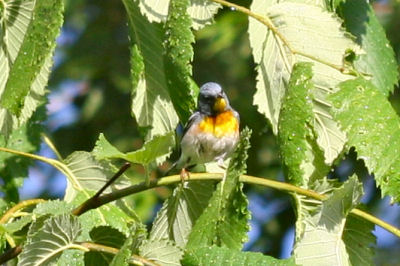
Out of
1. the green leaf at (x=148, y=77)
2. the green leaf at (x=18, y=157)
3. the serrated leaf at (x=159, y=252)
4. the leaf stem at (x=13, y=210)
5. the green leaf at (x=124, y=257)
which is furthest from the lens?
the green leaf at (x=18, y=157)

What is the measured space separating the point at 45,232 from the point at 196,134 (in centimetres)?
117

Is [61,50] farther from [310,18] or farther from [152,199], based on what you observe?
[310,18]

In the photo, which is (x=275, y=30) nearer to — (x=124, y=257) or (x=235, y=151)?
(x=235, y=151)

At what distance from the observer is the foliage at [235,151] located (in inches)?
71.3

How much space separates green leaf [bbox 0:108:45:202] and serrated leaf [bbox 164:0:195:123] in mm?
768

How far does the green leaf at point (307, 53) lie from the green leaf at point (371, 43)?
181mm

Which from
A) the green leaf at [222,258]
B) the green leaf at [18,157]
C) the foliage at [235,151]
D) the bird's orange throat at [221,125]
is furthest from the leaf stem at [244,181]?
the bird's orange throat at [221,125]

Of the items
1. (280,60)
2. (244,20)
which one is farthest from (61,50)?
(280,60)

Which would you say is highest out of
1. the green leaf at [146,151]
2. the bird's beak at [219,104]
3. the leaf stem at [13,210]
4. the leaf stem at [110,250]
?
the green leaf at [146,151]

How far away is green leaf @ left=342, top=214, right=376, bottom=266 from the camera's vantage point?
1952 millimetres

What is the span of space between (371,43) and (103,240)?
891 mm

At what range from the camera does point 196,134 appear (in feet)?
9.68

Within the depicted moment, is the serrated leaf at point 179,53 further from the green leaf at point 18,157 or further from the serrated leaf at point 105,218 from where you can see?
the green leaf at point 18,157

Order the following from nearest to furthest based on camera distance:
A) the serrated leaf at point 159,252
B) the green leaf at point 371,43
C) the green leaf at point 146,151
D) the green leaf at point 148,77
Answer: the green leaf at point 146,151
the serrated leaf at point 159,252
the green leaf at point 148,77
the green leaf at point 371,43
